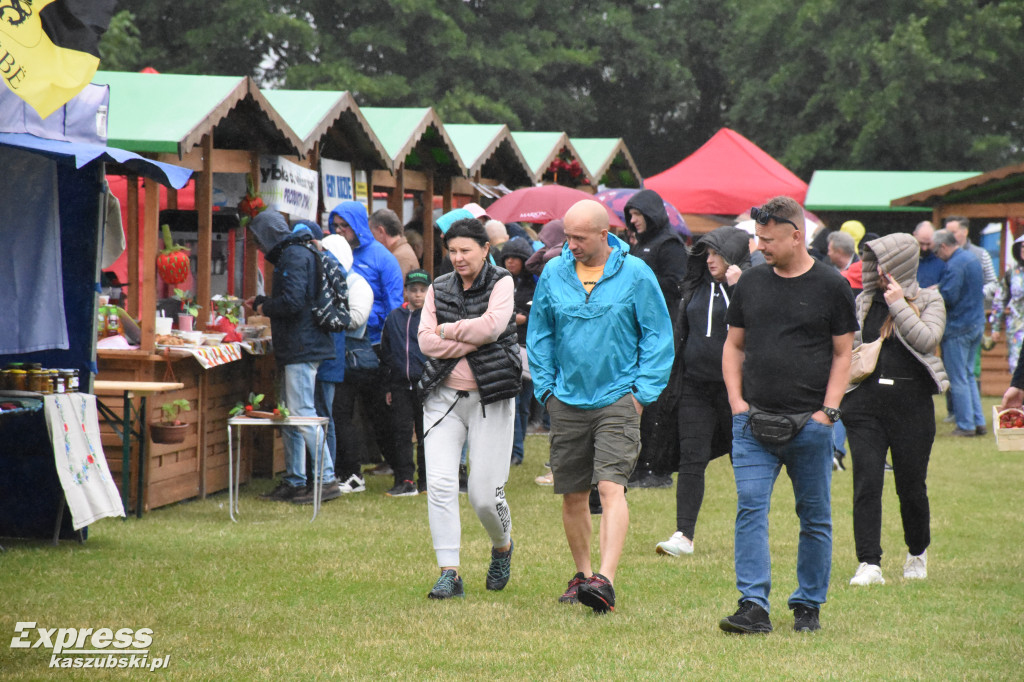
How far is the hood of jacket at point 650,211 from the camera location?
945 centimetres

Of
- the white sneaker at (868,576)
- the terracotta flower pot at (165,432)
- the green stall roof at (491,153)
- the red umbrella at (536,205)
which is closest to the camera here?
the white sneaker at (868,576)

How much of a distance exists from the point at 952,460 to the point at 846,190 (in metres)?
12.5

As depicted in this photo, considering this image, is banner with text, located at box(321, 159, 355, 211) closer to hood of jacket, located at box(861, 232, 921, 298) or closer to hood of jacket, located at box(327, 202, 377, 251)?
hood of jacket, located at box(327, 202, 377, 251)

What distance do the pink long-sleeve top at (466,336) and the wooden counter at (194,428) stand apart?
3.09 m

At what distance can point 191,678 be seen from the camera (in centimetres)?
498

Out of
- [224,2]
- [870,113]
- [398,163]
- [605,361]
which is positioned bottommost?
[605,361]

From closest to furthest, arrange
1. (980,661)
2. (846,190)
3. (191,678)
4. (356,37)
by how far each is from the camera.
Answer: (191,678) → (980,661) → (846,190) → (356,37)

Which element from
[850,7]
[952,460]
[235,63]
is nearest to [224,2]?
[235,63]

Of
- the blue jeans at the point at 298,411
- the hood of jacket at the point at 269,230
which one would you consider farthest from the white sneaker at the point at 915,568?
the hood of jacket at the point at 269,230

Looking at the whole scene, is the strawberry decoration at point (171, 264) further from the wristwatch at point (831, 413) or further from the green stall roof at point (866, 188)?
the green stall roof at point (866, 188)

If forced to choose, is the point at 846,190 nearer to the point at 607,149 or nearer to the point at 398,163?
the point at 607,149

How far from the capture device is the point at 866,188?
2409cm

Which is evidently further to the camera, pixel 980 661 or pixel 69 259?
pixel 69 259

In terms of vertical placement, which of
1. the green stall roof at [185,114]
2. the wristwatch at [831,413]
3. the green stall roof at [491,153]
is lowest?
the wristwatch at [831,413]
